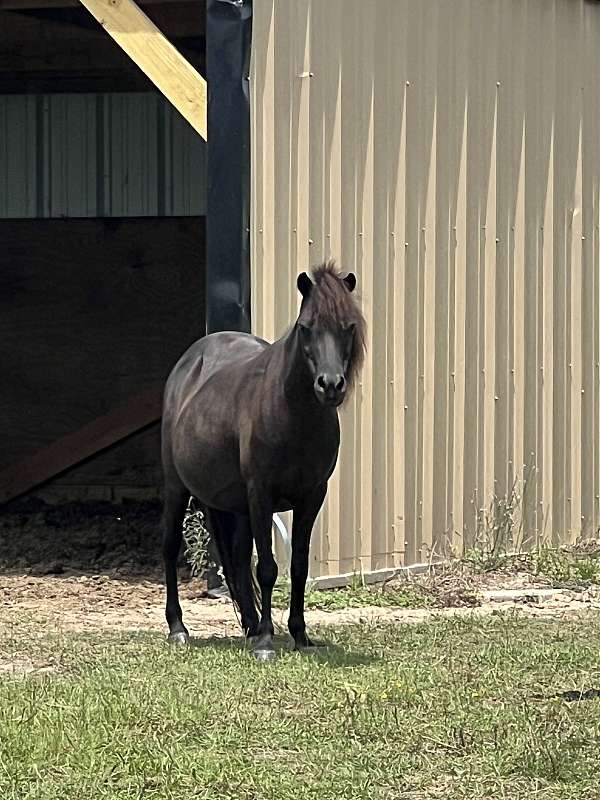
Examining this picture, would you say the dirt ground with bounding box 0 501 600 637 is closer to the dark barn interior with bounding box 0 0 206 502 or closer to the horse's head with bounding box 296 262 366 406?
the dark barn interior with bounding box 0 0 206 502

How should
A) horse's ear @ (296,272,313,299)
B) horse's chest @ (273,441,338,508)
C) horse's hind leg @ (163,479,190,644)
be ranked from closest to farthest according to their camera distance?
horse's ear @ (296,272,313,299) < horse's chest @ (273,441,338,508) < horse's hind leg @ (163,479,190,644)

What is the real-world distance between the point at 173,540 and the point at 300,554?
3.67 feet

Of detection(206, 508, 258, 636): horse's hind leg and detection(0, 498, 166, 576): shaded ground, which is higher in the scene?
detection(206, 508, 258, 636): horse's hind leg

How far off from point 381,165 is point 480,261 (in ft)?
4.13

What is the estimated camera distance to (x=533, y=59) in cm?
1248

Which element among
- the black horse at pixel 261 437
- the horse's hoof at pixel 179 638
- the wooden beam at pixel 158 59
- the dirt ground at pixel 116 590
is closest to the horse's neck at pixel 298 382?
the black horse at pixel 261 437

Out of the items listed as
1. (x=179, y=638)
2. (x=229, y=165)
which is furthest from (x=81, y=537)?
(x=179, y=638)

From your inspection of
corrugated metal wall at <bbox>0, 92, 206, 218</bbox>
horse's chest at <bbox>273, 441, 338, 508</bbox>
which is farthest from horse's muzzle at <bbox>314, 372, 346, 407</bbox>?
corrugated metal wall at <bbox>0, 92, 206, 218</bbox>

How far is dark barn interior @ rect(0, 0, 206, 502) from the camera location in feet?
52.0

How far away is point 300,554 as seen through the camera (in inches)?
320

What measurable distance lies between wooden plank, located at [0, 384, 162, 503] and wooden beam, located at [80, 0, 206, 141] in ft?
17.1

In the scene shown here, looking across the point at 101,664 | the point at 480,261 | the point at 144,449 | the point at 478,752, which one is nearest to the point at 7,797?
the point at 478,752

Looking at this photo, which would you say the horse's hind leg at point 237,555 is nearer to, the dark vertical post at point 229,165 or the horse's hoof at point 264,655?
the horse's hoof at point 264,655

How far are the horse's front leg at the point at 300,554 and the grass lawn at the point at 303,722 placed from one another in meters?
0.22
